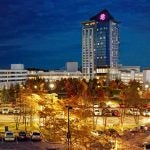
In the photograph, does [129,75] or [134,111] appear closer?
[134,111]

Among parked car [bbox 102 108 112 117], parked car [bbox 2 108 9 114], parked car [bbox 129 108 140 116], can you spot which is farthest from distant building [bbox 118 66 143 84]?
parked car [bbox 129 108 140 116]

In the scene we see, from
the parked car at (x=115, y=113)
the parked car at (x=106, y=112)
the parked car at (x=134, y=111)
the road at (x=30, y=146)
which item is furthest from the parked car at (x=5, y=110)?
the road at (x=30, y=146)

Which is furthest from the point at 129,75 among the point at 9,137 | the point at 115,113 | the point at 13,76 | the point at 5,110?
the point at 9,137

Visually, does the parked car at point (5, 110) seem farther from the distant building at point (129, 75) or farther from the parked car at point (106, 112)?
the distant building at point (129, 75)

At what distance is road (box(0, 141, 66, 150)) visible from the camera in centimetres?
3231

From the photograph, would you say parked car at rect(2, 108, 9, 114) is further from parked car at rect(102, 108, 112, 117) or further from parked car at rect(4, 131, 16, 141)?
parked car at rect(4, 131, 16, 141)

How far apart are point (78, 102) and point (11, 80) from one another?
10056 centimetres

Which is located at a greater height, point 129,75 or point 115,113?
point 129,75

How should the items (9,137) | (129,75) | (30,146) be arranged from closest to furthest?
(30,146), (9,137), (129,75)

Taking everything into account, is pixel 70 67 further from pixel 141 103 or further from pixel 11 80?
pixel 141 103

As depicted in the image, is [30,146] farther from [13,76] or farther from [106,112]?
[13,76]

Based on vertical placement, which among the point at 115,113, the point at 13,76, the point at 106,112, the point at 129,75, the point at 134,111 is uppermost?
the point at 129,75

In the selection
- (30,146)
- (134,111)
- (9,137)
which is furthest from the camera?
(134,111)

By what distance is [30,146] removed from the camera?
33500 mm
